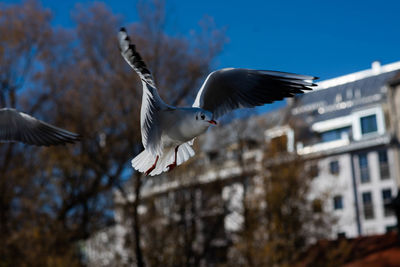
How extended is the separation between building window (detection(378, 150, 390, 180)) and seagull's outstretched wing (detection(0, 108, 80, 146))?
71.3ft

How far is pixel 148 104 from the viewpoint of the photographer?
9.37 feet

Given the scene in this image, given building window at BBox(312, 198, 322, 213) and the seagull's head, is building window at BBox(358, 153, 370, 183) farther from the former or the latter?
the seagull's head

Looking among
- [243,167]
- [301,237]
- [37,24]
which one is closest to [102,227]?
[243,167]

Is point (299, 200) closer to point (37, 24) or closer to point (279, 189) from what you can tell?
point (279, 189)

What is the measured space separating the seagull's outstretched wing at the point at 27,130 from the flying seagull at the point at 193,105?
1721 mm

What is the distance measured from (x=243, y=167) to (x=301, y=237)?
9.03ft

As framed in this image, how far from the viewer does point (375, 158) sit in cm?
2552

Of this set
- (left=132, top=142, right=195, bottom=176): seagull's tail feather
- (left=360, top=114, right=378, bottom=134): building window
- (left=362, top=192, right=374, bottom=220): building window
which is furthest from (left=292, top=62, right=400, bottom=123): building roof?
(left=132, top=142, right=195, bottom=176): seagull's tail feather

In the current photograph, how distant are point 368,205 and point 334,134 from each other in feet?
13.4

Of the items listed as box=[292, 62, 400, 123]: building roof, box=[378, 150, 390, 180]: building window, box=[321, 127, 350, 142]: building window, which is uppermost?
box=[292, 62, 400, 123]: building roof

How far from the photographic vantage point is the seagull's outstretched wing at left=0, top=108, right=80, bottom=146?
475 centimetres

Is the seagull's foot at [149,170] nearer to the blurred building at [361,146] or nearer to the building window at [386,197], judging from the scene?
the blurred building at [361,146]

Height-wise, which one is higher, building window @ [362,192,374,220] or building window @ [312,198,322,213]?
building window @ [362,192,374,220]

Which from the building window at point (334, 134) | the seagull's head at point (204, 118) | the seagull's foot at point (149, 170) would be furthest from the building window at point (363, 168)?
the seagull's head at point (204, 118)
